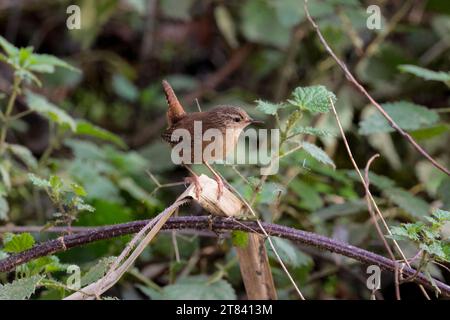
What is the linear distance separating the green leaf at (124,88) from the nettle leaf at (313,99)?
118 inches

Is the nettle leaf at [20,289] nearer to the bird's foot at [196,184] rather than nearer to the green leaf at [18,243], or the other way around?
the green leaf at [18,243]

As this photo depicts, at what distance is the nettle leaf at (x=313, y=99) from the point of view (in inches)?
80.5

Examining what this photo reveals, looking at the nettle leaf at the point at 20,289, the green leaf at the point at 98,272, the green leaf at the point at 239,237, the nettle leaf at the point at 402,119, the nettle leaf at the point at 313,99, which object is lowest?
the nettle leaf at the point at 20,289

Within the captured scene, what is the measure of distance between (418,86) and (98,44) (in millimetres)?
2459

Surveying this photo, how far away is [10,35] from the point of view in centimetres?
504

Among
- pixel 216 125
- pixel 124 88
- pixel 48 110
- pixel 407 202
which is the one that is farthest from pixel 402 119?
pixel 124 88

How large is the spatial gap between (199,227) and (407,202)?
3.90 feet

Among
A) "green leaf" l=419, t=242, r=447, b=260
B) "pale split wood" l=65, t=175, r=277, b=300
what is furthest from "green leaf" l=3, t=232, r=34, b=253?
"green leaf" l=419, t=242, r=447, b=260

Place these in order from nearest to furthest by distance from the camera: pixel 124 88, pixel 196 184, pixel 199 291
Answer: pixel 196 184 → pixel 199 291 → pixel 124 88

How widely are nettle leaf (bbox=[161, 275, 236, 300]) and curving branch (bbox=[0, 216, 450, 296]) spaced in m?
0.59

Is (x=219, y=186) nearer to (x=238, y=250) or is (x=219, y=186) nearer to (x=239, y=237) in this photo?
(x=239, y=237)

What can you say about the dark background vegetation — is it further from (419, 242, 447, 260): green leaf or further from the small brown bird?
(419, 242, 447, 260): green leaf

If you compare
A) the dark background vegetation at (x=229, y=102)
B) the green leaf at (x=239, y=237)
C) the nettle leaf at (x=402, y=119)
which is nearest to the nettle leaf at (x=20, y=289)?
the green leaf at (x=239, y=237)

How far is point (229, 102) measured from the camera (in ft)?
15.2
